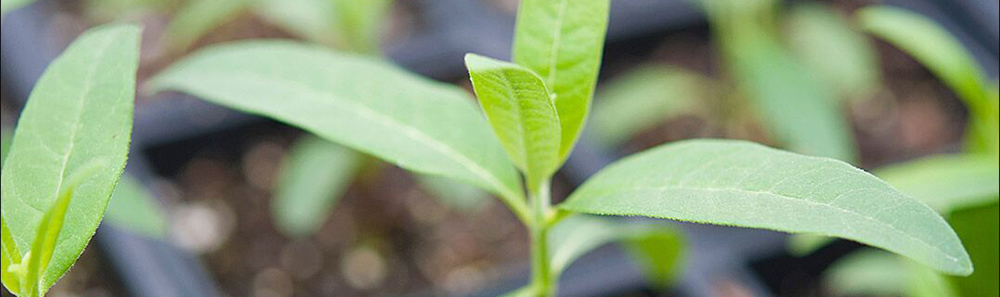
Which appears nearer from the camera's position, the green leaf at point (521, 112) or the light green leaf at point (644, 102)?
the green leaf at point (521, 112)

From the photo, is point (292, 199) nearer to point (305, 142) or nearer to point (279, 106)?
point (305, 142)

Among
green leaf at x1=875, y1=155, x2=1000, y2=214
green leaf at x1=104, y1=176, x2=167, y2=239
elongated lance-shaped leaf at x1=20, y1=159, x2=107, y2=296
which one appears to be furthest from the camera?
green leaf at x1=104, y1=176, x2=167, y2=239

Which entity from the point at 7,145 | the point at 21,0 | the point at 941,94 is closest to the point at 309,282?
the point at 7,145

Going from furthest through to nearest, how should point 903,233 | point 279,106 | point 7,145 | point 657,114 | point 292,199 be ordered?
point 657,114, point 292,199, point 7,145, point 279,106, point 903,233

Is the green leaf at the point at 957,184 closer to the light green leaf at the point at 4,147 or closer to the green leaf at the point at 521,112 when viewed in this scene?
the green leaf at the point at 521,112

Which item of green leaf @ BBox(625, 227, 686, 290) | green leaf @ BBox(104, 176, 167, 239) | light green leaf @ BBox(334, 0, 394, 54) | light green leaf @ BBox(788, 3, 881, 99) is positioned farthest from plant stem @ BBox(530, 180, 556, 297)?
light green leaf @ BBox(788, 3, 881, 99)

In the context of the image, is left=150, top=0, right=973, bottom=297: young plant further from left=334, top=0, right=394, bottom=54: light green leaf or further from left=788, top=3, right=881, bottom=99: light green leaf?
left=788, top=3, right=881, bottom=99: light green leaf

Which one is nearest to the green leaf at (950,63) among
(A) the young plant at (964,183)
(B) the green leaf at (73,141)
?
(A) the young plant at (964,183)
